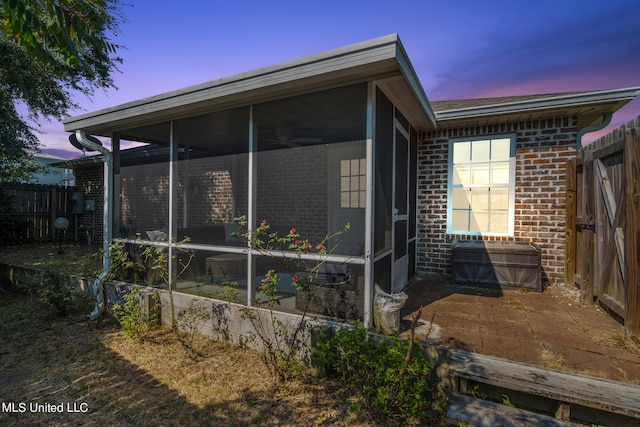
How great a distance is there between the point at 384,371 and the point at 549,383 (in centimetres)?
108

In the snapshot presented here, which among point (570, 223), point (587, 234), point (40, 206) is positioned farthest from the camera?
point (40, 206)

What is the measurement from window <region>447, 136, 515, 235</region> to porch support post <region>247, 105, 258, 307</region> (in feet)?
11.0

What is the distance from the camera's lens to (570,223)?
4.41 metres

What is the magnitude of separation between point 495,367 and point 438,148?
379 cm

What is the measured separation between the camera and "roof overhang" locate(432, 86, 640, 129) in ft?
12.9

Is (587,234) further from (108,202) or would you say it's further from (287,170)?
(108,202)

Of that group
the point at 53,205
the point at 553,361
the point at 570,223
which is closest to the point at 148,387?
the point at 553,361

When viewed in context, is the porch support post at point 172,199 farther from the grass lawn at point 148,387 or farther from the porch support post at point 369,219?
the porch support post at point 369,219

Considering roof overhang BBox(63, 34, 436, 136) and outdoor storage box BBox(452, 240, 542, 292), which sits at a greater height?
roof overhang BBox(63, 34, 436, 136)

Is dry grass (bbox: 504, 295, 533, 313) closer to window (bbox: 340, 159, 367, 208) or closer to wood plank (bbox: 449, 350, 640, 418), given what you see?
wood plank (bbox: 449, 350, 640, 418)

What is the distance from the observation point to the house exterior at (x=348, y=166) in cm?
297

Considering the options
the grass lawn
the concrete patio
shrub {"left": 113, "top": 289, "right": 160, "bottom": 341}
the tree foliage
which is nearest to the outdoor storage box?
the concrete patio

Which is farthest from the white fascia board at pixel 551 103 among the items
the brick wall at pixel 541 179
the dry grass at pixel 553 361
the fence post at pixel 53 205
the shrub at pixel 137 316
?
the fence post at pixel 53 205

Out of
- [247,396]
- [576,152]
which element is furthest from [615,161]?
[247,396]
